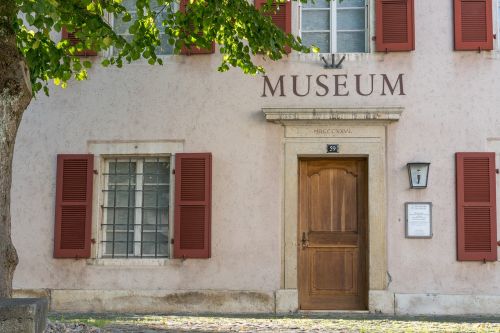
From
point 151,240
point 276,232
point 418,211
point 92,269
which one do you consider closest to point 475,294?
point 418,211

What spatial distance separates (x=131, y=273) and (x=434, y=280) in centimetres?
399

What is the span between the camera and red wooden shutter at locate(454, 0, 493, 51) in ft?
36.3

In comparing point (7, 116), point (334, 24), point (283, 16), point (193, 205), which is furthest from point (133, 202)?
point (7, 116)

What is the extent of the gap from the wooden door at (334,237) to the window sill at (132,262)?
6.04 feet

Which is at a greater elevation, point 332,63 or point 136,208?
point 332,63

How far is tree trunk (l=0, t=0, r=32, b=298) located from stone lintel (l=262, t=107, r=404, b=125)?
4.29m

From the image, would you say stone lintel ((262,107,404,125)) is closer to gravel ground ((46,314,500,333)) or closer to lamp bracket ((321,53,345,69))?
lamp bracket ((321,53,345,69))

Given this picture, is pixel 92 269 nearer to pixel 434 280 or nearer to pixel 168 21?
pixel 168 21

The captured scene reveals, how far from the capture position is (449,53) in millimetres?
11172

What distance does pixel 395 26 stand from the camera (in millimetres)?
11172

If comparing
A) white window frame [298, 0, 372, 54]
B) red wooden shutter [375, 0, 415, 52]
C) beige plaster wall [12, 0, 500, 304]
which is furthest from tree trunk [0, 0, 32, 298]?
red wooden shutter [375, 0, 415, 52]

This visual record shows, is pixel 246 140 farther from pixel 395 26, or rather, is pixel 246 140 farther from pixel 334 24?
pixel 395 26

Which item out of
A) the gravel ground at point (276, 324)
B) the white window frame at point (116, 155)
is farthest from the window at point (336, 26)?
the gravel ground at point (276, 324)

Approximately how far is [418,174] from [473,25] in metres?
2.11
